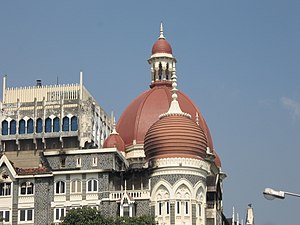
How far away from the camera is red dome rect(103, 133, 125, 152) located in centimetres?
9181

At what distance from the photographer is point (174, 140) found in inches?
3290

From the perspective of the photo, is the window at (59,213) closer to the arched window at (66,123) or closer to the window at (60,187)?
the window at (60,187)

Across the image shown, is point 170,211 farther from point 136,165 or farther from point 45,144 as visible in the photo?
point 45,144

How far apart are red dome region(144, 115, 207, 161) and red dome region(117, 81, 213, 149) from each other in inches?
416

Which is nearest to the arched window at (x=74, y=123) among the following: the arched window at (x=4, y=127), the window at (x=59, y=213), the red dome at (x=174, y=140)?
the arched window at (x=4, y=127)

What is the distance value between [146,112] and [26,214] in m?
19.0

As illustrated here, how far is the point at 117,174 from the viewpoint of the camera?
85875 millimetres

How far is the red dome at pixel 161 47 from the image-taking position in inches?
4178

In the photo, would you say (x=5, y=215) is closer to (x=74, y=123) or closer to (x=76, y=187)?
(x=76, y=187)

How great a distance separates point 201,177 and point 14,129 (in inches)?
1054

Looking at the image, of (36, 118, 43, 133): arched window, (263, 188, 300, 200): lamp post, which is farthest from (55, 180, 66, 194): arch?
(263, 188, 300, 200): lamp post

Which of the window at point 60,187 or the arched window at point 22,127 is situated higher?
the arched window at point 22,127

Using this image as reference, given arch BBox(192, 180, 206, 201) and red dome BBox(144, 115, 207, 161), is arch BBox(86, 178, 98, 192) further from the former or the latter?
arch BBox(192, 180, 206, 201)

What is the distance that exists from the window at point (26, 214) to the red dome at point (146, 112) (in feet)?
48.2
